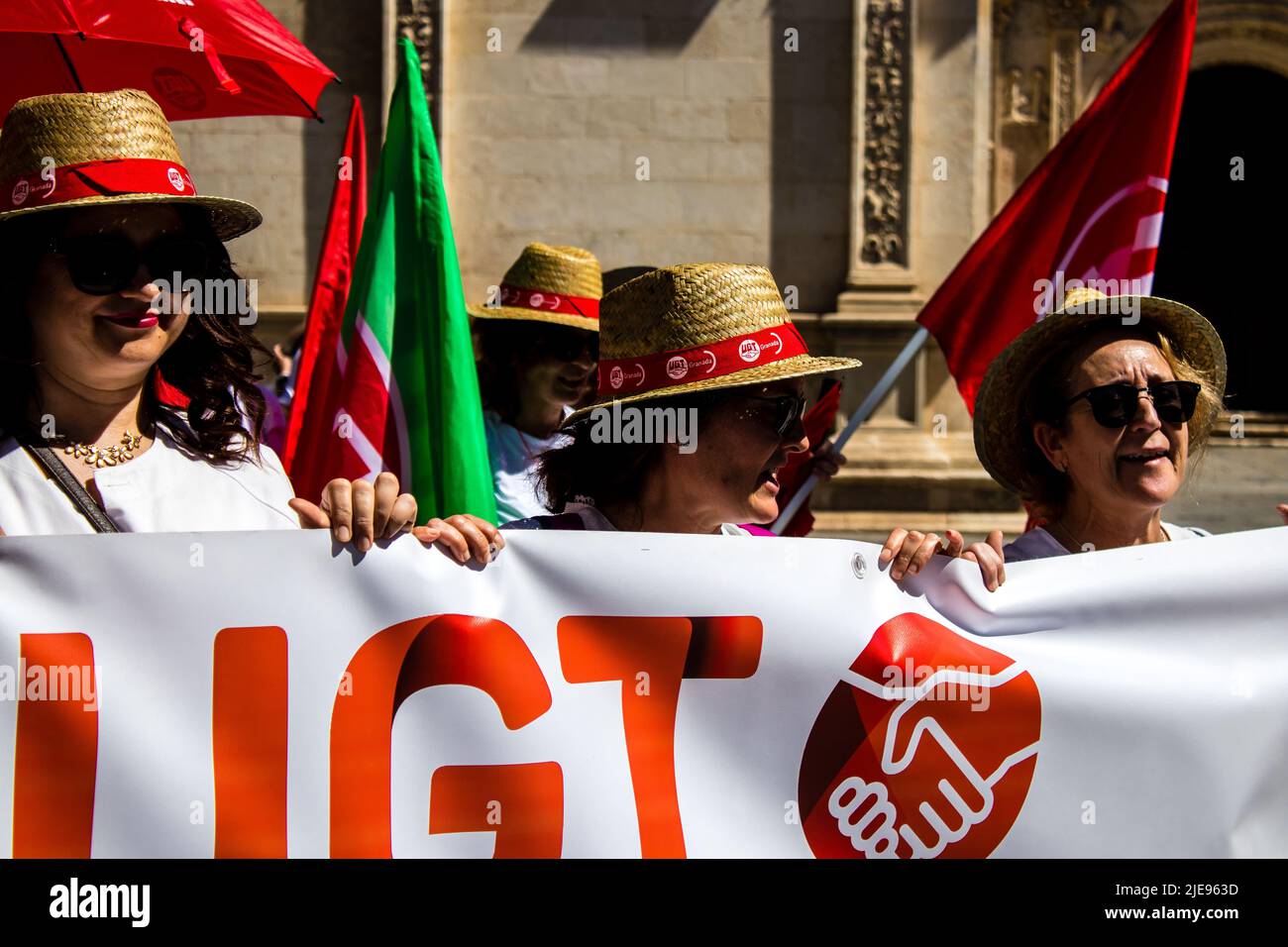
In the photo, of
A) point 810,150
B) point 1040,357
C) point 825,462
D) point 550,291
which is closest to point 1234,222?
point 810,150

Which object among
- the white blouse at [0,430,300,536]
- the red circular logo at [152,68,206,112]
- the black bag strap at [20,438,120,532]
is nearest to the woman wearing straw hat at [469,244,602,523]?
the red circular logo at [152,68,206,112]

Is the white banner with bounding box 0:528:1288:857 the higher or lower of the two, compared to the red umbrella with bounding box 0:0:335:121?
lower

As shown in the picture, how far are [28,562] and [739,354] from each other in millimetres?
1267

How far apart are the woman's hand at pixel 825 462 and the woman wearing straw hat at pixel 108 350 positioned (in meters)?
2.75

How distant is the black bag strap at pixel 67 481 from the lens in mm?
2316

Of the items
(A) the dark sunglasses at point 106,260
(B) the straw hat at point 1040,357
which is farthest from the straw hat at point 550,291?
(A) the dark sunglasses at point 106,260

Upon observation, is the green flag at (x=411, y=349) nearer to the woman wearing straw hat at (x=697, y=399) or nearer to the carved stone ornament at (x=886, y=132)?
the woman wearing straw hat at (x=697, y=399)

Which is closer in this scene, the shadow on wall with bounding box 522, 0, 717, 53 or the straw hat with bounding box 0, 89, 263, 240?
the straw hat with bounding box 0, 89, 263, 240

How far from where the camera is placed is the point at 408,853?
2268 millimetres

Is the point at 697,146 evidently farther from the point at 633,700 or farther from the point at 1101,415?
the point at 633,700

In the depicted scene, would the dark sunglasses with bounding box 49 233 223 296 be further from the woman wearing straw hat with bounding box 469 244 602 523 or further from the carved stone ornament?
the carved stone ornament

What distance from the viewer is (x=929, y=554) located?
2480 millimetres

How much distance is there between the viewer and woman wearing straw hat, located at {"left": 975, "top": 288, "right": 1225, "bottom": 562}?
2.88 meters
